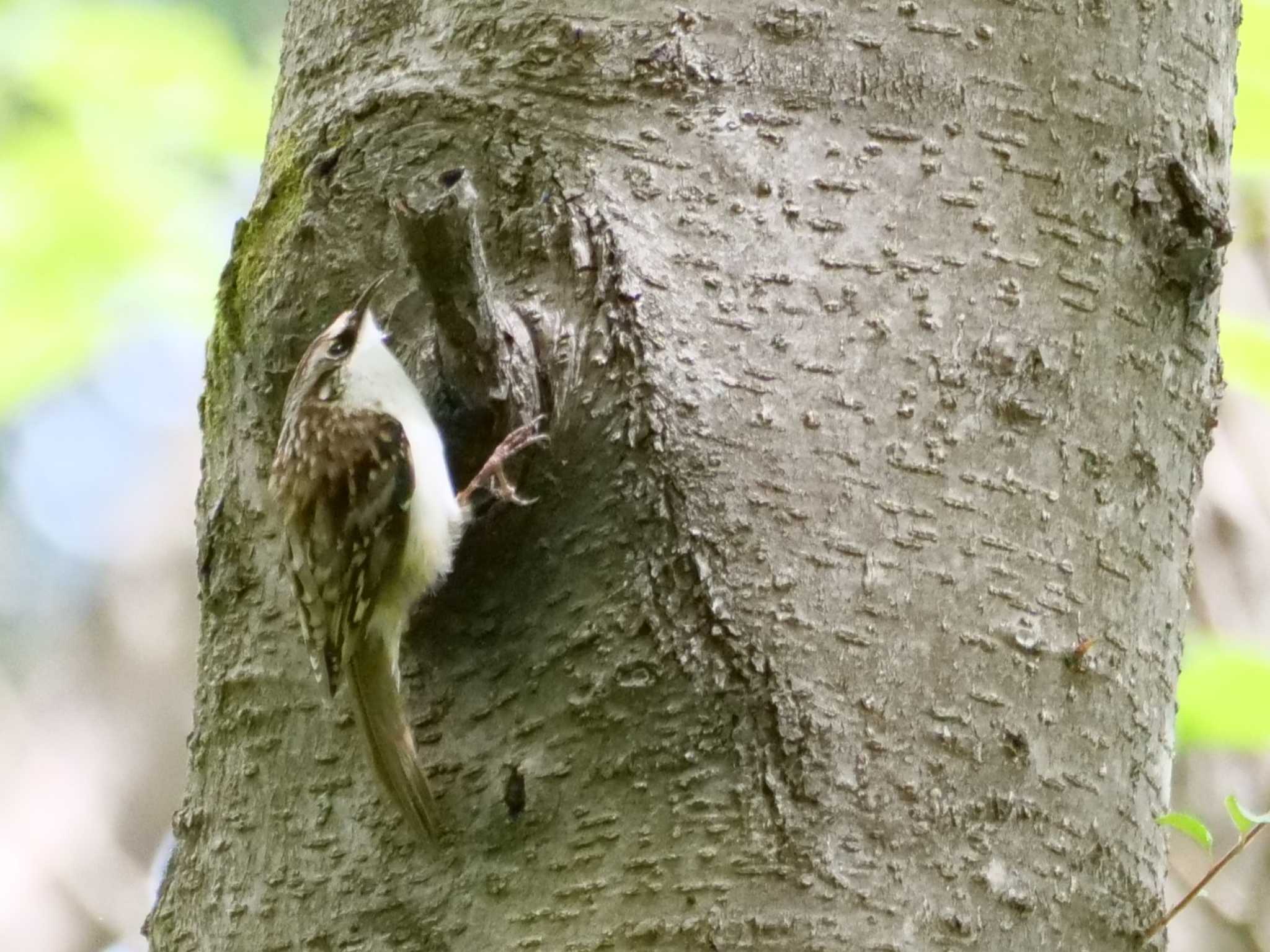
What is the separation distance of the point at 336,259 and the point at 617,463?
1.56 ft

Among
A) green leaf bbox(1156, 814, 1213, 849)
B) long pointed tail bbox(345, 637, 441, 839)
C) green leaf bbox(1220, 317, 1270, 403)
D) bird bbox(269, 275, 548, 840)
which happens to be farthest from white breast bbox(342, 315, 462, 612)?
green leaf bbox(1220, 317, 1270, 403)

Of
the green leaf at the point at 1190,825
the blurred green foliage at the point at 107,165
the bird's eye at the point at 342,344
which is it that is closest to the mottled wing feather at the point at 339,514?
the bird's eye at the point at 342,344

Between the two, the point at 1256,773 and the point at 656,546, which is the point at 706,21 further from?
the point at 1256,773

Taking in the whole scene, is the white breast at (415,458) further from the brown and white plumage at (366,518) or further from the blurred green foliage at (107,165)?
the blurred green foliage at (107,165)

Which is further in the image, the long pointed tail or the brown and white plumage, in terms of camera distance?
the brown and white plumage

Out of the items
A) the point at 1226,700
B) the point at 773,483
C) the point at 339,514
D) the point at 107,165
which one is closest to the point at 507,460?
the point at 773,483

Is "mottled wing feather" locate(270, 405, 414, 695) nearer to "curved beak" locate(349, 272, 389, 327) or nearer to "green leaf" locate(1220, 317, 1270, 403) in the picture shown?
"curved beak" locate(349, 272, 389, 327)

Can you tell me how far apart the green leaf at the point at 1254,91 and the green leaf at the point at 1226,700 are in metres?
0.77

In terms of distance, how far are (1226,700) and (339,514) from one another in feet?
4.39

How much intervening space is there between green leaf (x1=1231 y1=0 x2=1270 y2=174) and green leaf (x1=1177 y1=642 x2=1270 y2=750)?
77 cm

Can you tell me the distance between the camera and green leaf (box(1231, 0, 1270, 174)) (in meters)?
2.23

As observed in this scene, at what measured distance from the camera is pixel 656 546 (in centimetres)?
138

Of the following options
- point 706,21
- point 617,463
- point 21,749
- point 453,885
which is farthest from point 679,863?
point 21,749

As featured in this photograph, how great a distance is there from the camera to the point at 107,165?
3174 millimetres
